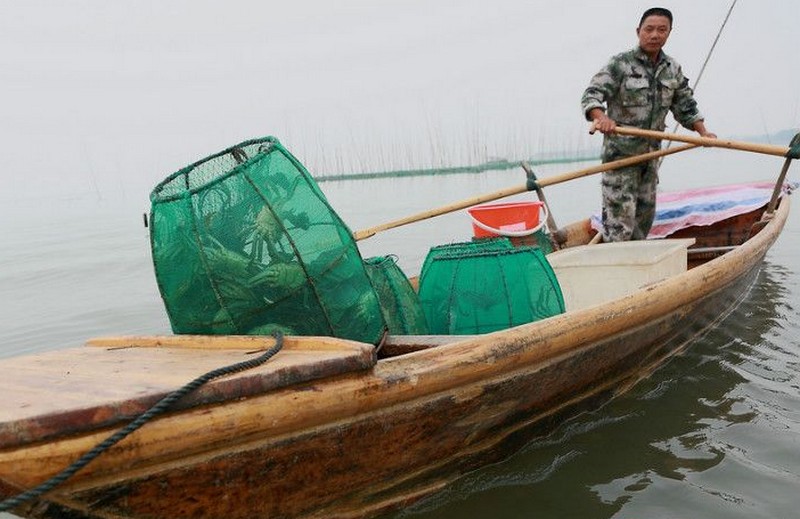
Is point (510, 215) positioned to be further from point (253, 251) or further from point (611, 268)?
point (253, 251)

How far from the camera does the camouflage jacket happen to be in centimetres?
478

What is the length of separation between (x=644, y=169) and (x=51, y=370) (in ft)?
15.0

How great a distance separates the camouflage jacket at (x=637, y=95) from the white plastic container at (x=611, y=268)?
1.07 m

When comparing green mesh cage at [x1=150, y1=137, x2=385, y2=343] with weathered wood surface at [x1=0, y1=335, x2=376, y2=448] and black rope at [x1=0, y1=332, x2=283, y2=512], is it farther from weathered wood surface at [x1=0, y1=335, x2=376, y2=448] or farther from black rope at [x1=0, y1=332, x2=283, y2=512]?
black rope at [x1=0, y1=332, x2=283, y2=512]

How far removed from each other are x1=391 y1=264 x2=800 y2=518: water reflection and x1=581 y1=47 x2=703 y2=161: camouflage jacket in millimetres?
1941

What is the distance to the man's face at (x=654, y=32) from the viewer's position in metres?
4.60

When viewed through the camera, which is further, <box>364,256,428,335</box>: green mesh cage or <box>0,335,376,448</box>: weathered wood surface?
<box>364,256,428,335</box>: green mesh cage

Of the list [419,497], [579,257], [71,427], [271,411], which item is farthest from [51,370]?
[579,257]

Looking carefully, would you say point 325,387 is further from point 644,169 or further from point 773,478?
point 644,169

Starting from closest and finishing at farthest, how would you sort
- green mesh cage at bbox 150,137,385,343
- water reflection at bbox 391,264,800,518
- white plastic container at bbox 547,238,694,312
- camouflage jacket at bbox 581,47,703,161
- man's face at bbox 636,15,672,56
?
green mesh cage at bbox 150,137,385,343 < water reflection at bbox 391,264,800,518 < white plastic container at bbox 547,238,694,312 < man's face at bbox 636,15,672,56 < camouflage jacket at bbox 581,47,703,161

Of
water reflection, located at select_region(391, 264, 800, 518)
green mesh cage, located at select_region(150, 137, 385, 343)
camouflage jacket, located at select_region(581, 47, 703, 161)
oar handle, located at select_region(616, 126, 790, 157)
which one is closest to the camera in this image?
green mesh cage, located at select_region(150, 137, 385, 343)

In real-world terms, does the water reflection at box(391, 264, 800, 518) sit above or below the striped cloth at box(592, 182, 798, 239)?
below

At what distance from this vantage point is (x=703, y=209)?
612 cm

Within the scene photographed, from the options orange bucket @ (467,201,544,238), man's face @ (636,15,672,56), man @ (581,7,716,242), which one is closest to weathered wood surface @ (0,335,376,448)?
man @ (581,7,716,242)
